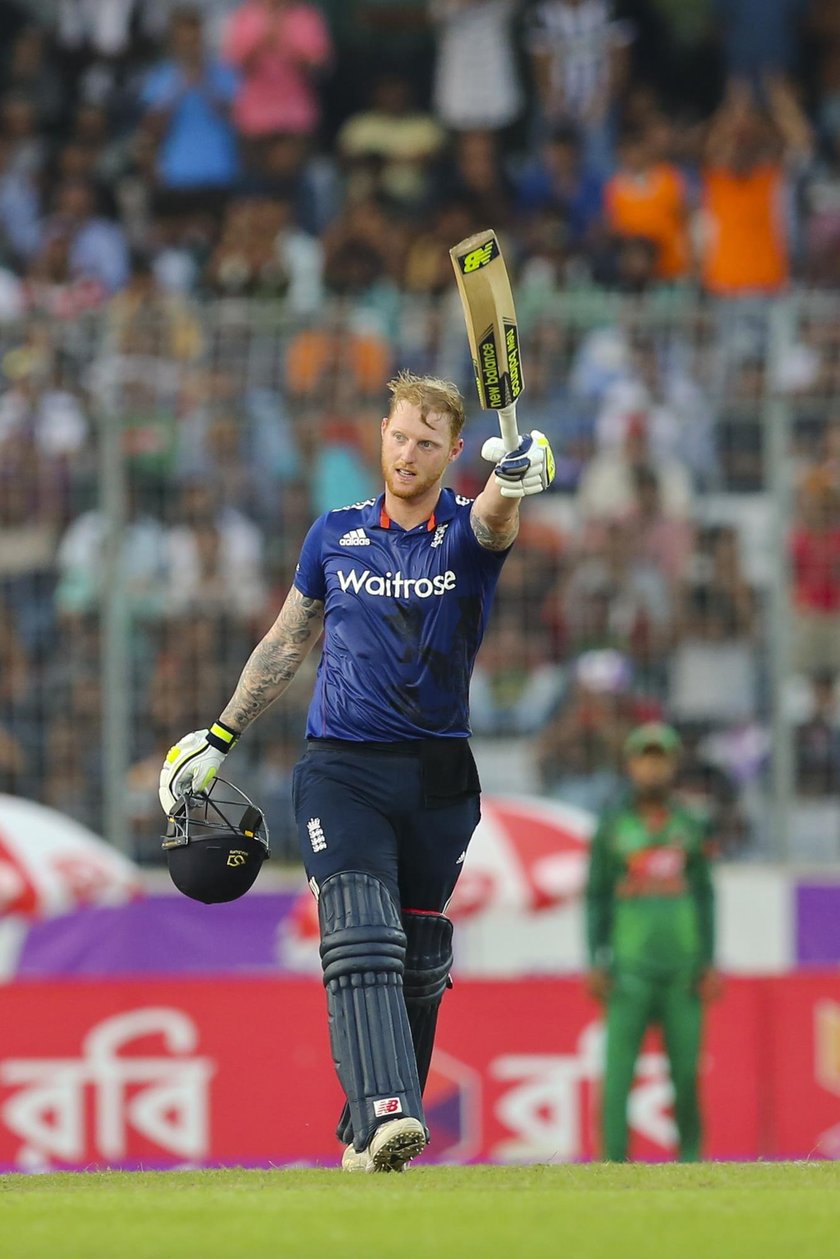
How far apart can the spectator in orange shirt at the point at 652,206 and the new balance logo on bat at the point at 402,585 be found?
1035 cm

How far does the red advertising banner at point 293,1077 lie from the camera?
41.7 feet

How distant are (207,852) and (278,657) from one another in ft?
2.25

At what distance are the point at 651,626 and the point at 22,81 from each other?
9.51 m

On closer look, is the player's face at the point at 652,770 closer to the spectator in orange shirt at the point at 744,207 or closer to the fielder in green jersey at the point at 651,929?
the fielder in green jersey at the point at 651,929

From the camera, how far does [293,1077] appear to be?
12789mm

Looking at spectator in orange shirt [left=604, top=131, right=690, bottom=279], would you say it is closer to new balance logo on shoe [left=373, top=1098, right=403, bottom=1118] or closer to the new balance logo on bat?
the new balance logo on bat

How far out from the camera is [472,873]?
43.7 feet

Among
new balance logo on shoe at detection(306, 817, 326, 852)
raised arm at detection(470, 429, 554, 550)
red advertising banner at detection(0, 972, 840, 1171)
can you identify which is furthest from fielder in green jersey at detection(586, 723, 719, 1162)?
raised arm at detection(470, 429, 554, 550)

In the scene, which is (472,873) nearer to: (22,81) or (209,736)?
(209,736)

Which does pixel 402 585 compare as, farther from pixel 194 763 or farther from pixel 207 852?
pixel 207 852

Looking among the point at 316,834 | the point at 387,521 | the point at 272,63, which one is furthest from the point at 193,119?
the point at 316,834

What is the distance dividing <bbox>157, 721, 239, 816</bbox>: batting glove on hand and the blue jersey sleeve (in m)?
0.54

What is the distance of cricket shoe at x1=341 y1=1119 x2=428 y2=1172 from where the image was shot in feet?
23.7

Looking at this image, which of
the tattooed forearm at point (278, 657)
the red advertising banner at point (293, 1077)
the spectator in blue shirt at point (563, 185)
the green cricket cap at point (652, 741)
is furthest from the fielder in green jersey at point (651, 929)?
the spectator in blue shirt at point (563, 185)
